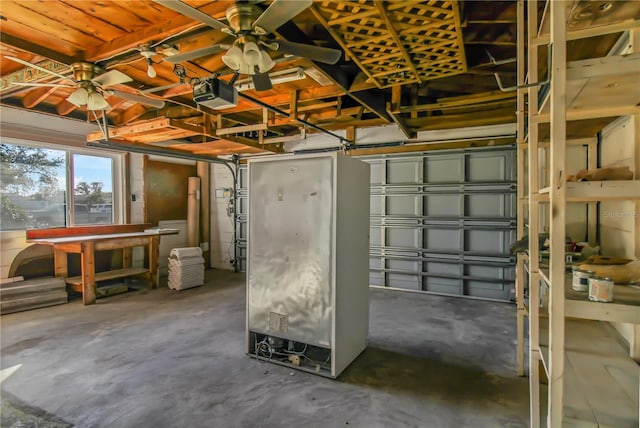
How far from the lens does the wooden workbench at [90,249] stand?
456cm

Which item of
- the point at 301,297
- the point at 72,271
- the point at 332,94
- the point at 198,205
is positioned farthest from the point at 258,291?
the point at 198,205

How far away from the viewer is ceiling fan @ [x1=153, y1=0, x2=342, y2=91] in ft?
5.60

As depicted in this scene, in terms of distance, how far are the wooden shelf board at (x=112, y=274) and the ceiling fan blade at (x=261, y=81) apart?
421 cm

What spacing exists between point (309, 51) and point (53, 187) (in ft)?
17.3

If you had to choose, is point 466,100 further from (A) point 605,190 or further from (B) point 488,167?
(A) point 605,190

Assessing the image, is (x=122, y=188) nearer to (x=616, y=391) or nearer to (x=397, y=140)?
(x=397, y=140)

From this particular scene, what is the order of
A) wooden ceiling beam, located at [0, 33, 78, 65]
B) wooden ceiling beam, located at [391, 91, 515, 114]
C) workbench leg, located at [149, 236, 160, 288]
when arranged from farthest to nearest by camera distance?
workbench leg, located at [149, 236, 160, 288] < wooden ceiling beam, located at [391, 91, 515, 114] < wooden ceiling beam, located at [0, 33, 78, 65]

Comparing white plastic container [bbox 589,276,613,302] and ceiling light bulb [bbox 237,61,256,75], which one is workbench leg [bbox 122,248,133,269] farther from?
white plastic container [bbox 589,276,613,302]

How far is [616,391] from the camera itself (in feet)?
4.81

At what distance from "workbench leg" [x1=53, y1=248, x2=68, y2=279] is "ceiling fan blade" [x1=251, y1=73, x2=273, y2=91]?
451 cm

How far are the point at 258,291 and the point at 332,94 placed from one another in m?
2.34

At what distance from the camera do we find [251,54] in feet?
6.47

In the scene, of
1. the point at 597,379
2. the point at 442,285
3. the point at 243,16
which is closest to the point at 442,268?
the point at 442,285

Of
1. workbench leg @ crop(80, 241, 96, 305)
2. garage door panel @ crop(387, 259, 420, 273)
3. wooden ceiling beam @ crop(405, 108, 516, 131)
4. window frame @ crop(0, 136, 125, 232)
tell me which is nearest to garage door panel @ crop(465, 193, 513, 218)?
Answer: wooden ceiling beam @ crop(405, 108, 516, 131)
